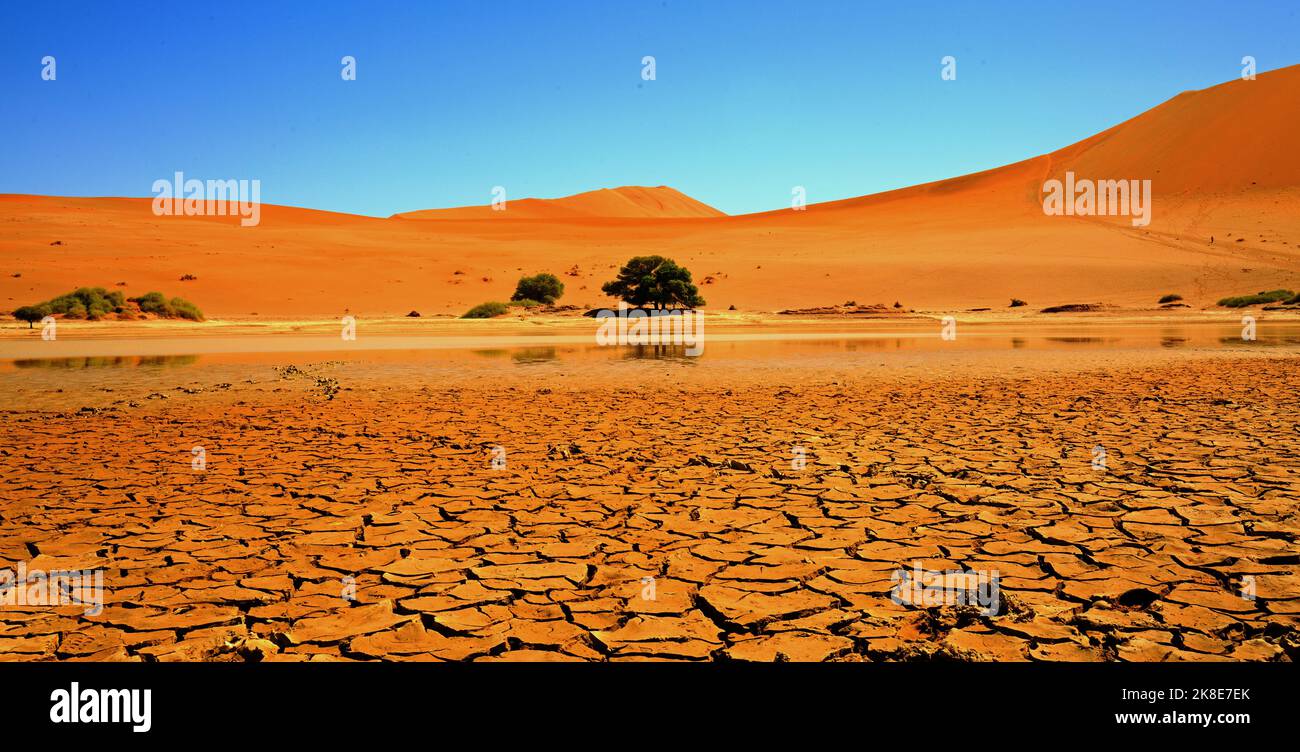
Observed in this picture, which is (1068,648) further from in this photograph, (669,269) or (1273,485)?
(669,269)

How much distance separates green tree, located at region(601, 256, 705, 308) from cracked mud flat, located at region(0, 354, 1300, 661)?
894 inches

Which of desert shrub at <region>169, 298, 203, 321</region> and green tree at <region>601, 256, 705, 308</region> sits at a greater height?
Result: green tree at <region>601, 256, 705, 308</region>

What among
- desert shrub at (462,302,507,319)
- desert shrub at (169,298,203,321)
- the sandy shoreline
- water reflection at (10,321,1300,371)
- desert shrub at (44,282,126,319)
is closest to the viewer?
water reflection at (10,321,1300,371)

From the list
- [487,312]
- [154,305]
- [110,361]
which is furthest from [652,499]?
[154,305]

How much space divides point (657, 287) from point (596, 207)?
98.0 metres

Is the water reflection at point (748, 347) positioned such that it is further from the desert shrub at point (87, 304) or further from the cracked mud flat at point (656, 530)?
the desert shrub at point (87, 304)

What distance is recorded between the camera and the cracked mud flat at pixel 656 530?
286 centimetres

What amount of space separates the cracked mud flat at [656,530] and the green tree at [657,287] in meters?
22.7

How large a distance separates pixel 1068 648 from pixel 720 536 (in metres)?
1.74

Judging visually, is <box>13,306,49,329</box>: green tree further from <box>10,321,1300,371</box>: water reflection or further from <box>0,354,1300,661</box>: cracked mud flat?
<box>0,354,1300,661</box>: cracked mud flat

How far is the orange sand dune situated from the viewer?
369 ft

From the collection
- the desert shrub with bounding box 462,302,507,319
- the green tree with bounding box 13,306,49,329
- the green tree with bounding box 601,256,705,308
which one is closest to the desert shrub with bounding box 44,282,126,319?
the green tree with bounding box 13,306,49,329

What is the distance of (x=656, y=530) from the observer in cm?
418

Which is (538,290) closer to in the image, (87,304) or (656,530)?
(87,304)
